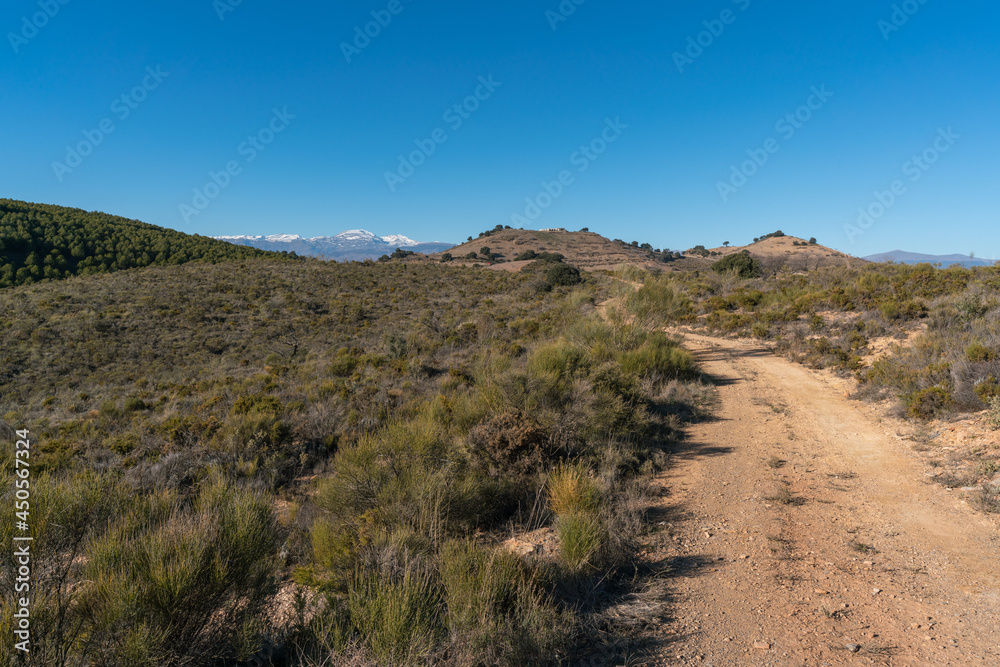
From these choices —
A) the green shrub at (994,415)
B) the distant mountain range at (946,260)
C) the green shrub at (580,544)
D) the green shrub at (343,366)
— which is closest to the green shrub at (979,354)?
the green shrub at (994,415)

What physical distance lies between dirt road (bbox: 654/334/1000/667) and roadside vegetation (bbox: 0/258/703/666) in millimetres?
492

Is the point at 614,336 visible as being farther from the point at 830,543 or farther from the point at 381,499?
the point at 381,499

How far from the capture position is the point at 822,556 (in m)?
4.12

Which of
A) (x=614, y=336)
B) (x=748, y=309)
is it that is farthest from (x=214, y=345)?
(x=748, y=309)

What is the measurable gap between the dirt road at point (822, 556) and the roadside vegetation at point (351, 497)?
49 centimetres

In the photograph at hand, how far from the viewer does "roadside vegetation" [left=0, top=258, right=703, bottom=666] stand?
7.90 ft

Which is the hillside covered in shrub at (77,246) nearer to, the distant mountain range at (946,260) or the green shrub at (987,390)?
the green shrub at (987,390)

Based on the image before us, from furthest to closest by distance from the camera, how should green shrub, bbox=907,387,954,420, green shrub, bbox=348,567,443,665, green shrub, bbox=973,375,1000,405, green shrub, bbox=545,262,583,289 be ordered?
green shrub, bbox=545,262,583,289 < green shrub, bbox=907,387,954,420 < green shrub, bbox=973,375,1000,405 < green shrub, bbox=348,567,443,665

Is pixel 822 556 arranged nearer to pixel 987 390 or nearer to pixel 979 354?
pixel 987 390

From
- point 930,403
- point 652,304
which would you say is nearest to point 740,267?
point 652,304

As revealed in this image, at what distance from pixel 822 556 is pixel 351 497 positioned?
4632mm

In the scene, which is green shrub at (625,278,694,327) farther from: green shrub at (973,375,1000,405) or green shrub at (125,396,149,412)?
green shrub at (125,396,149,412)

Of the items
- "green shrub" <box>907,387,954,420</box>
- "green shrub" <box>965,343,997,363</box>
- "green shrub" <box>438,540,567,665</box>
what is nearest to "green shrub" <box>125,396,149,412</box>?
"green shrub" <box>438,540,567,665</box>

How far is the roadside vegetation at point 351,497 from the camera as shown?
241 cm
